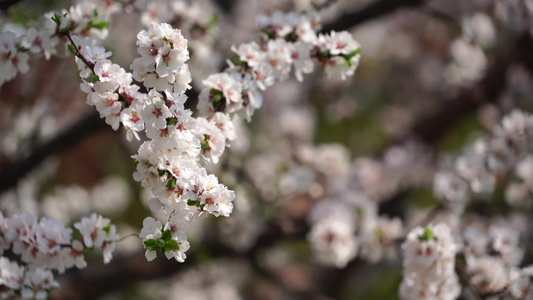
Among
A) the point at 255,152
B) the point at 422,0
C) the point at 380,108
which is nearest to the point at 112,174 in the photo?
the point at 255,152

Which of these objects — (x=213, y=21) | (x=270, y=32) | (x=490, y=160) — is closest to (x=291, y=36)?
(x=270, y=32)

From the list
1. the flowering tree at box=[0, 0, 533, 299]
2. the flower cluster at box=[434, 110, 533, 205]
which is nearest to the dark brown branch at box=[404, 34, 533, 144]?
the flowering tree at box=[0, 0, 533, 299]

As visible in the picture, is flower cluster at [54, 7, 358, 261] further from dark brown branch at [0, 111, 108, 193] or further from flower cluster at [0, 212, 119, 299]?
dark brown branch at [0, 111, 108, 193]

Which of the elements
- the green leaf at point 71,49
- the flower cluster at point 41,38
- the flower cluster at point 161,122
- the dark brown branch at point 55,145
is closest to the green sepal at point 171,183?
the flower cluster at point 161,122

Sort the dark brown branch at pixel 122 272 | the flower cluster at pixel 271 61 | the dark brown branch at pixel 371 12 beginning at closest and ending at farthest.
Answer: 1. the flower cluster at pixel 271 61
2. the dark brown branch at pixel 371 12
3. the dark brown branch at pixel 122 272

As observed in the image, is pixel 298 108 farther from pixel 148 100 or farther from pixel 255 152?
pixel 148 100

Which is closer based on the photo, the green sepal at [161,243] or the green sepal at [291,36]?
the green sepal at [161,243]

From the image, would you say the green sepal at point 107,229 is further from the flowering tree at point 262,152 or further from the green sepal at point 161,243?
the green sepal at point 161,243
